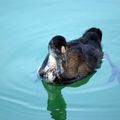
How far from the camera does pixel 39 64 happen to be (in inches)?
382

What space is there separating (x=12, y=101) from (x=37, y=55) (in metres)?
1.51

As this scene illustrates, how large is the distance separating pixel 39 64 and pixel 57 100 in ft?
3.18

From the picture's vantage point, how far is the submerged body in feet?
29.0

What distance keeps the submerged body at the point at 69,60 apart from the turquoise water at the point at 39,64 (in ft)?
0.42

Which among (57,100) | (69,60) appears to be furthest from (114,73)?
(57,100)

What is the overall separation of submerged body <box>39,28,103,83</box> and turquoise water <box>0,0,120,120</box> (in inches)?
5.1

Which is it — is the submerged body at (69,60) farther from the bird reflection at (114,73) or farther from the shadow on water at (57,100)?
the bird reflection at (114,73)

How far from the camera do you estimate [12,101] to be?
8.67 m

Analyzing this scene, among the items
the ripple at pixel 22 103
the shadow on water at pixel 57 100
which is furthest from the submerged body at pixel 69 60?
the ripple at pixel 22 103

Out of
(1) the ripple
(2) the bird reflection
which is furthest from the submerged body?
(1) the ripple

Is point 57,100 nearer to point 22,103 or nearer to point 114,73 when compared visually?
point 22,103

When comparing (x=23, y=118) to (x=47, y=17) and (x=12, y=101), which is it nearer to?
(x=12, y=101)

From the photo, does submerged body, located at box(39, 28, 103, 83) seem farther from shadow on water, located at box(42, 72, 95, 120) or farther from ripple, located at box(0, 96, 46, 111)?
ripple, located at box(0, 96, 46, 111)

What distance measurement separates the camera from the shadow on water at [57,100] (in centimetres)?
844
